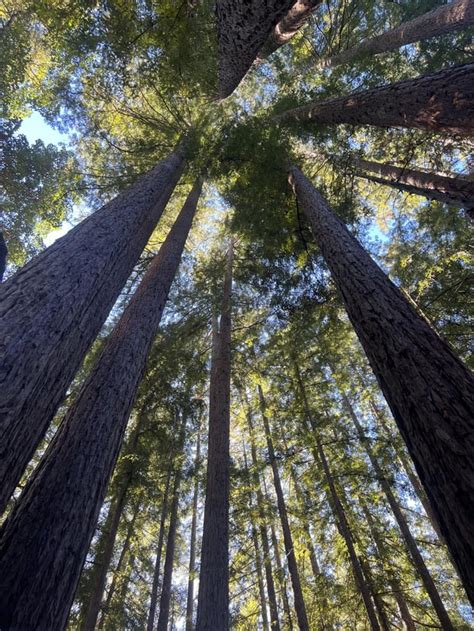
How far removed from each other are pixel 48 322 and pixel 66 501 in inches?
66.5

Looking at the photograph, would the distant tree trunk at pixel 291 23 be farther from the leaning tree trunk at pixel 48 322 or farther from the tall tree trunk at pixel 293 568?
the tall tree trunk at pixel 293 568

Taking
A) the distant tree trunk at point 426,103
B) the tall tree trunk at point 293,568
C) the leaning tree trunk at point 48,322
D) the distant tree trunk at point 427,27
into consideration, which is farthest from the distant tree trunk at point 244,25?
the tall tree trunk at point 293,568

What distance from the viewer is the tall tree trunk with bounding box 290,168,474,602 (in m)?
1.68

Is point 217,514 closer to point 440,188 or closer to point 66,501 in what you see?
point 66,501

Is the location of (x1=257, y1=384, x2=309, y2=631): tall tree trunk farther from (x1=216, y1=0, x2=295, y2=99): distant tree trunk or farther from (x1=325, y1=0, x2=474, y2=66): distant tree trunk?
(x1=325, y1=0, x2=474, y2=66): distant tree trunk

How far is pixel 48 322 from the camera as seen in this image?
232 cm

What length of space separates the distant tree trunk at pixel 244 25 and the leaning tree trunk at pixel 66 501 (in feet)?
16.0

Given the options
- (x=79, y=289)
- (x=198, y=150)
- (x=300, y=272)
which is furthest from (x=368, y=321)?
(x=198, y=150)

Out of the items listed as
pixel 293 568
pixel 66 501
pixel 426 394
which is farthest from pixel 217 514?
pixel 426 394

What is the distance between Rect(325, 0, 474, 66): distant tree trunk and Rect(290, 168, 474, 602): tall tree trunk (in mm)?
8168

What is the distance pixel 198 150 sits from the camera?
8.14m

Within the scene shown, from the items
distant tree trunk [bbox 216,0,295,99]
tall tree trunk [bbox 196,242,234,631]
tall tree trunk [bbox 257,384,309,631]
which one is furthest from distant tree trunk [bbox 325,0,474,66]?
tall tree trunk [bbox 257,384,309,631]

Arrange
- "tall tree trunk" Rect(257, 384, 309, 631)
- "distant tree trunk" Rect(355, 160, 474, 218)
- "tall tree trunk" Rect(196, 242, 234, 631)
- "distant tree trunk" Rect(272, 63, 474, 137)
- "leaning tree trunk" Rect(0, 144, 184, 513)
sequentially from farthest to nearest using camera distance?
"tall tree trunk" Rect(257, 384, 309, 631) < "distant tree trunk" Rect(355, 160, 474, 218) < "tall tree trunk" Rect(196, 242, 234, 631) < "distant tree trunk" Rect(272, 63, 474, 137) < "leaning tree trunk" Rect(0, 144, 184, 513)

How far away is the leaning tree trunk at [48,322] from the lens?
186 centimetres
